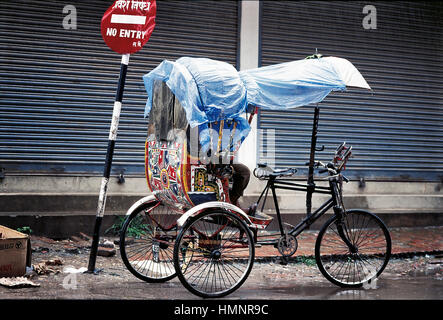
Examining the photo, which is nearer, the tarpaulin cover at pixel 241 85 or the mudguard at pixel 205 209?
the mudguard at pixel 205 209

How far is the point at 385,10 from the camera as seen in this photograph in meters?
10.1

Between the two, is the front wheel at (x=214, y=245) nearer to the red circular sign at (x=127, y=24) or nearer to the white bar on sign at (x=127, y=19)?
the red circular sign at (x=127, y=24)

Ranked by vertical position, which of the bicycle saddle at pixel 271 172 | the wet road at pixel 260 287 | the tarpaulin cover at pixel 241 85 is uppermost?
the tarpaulin cover at pixel 241 85

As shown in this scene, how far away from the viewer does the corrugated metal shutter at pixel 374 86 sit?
951cm

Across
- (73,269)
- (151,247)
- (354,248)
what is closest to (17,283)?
(73,269)

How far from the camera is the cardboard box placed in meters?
5.35

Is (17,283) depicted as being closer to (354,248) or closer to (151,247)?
(151,247)

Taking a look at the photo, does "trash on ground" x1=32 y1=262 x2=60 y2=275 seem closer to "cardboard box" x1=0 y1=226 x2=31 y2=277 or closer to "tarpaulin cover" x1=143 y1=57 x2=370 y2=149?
"cardboard box" x1=0 y1=226 x2=31 y2=277

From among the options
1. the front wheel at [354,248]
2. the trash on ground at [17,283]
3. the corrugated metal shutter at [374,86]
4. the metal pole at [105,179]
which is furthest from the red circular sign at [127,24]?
the corrugated metal shutter at [374,86]

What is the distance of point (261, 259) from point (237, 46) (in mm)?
4101

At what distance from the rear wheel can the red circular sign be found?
1.86 meters

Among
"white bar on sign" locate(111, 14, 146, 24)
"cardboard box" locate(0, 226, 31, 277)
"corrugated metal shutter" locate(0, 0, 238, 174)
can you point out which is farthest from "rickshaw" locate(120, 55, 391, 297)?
"corrugated metal shutter" locate(0, 0, 238, 174)

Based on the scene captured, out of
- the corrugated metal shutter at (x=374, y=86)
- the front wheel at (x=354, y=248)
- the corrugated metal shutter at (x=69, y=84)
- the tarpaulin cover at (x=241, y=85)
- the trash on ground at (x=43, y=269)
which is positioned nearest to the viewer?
the tarpaulin cover at (x=241, y=85)

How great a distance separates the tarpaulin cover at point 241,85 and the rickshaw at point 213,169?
10 mm
